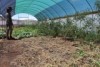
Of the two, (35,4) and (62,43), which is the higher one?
(35,4)

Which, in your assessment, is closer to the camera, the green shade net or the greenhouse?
the greenhouse

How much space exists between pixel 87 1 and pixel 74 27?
300cm

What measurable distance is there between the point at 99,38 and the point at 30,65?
3.84m

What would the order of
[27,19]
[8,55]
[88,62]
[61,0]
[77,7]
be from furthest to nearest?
[27,19] → [61,0] → [77,7] → [8,55] → [88,62]

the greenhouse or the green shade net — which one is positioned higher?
the green shade net

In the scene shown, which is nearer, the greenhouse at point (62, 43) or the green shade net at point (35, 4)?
the greenhouse at point (62, 43)

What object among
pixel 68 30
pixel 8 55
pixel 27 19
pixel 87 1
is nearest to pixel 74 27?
pixel 68 30

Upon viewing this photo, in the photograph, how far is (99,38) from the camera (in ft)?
27.7

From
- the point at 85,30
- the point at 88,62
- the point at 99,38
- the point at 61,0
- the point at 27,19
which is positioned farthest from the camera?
the point at 27,19

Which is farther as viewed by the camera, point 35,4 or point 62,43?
point 35,4

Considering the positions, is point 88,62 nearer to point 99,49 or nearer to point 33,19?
point 99,49

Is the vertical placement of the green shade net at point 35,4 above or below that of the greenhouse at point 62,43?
above

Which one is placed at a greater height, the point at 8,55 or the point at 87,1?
the point at 87,1

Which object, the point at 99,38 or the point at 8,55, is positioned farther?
the point at 99,38
